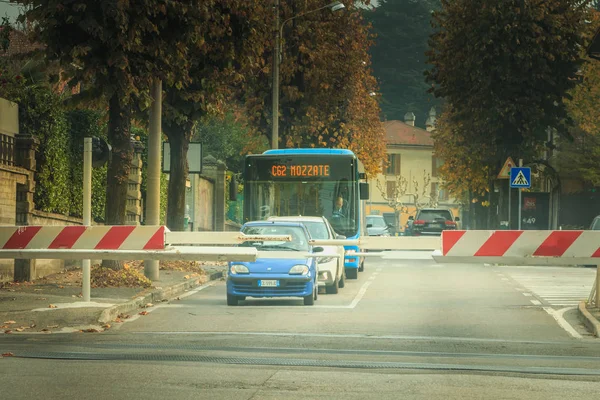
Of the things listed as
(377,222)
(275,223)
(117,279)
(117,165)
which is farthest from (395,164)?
(275,223)

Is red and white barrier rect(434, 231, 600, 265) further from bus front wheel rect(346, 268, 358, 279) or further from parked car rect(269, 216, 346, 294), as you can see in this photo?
bus front wheel rect(346, 268, 358, 279)

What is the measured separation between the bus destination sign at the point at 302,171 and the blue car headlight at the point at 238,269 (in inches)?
313

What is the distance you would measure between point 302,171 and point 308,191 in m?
0.50

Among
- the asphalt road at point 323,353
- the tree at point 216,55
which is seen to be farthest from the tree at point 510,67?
the asphalt road at point 323,353

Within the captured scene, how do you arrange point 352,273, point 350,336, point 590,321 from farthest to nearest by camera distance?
1. point 352,273
2. point 590,321
3. point 350,336

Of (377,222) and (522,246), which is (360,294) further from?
(377,222)

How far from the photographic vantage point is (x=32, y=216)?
22641 mm

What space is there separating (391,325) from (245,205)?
11799 millimetres

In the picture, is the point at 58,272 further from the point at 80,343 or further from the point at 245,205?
the point at 80,343

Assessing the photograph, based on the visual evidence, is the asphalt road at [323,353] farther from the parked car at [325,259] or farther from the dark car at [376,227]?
the dark car at [376,227]

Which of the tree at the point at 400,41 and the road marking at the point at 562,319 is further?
the tree at the point at 400,41

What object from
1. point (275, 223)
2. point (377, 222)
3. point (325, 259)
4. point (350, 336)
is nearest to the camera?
point (350, 336)

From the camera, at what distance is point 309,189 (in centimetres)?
2811

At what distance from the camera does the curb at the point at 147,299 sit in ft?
55.7
